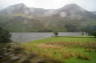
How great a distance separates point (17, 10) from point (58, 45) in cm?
210

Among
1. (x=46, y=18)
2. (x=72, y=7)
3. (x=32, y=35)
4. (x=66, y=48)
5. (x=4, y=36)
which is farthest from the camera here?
(x=46, y=18)

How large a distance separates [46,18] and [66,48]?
5.55ft

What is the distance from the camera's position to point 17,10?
15.2ft

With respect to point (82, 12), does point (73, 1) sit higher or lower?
higher

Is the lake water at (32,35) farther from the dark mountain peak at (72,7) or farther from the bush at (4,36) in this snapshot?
the dark mountain peak at (72,7)

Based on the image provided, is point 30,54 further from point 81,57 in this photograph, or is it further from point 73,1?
point 73,1

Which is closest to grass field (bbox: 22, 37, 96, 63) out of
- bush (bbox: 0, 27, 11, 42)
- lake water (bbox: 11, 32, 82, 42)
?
lake water (bbox: 11, 32, 82, 42)

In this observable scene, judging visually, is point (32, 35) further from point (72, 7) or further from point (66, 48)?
point (72, 7)

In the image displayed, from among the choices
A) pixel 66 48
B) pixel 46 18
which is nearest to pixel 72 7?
pixel 46 18

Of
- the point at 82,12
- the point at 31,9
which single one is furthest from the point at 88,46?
the point at 31,9

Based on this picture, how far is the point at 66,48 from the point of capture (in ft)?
12.0

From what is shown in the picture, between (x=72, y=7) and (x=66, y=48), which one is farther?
(x=72, y=7)

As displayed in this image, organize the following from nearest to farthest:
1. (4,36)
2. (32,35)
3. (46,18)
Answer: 1. (4,36)
2. (32,35)
3. (46,18)

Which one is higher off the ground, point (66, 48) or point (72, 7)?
point (72, 7)
